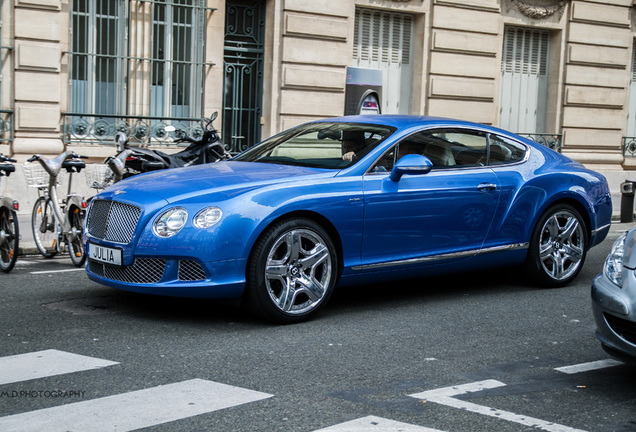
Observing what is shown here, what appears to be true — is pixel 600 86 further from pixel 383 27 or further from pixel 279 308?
pixel 279 308

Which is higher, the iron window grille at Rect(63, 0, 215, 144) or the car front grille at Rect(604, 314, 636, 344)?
the iron window grille at Rect(63, 0, 215, 144)

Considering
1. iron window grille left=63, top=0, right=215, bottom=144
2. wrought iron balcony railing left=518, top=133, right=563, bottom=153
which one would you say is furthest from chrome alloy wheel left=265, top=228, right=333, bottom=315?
wrought iron balcony railing left=518, top=133, right=563, bottom=153

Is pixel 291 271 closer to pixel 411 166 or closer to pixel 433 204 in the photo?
pixel 411 166

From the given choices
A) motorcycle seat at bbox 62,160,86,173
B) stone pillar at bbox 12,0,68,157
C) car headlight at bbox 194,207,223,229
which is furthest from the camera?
stone pillar at bbox 12,0,68,157

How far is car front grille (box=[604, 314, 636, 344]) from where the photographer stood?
471 cm

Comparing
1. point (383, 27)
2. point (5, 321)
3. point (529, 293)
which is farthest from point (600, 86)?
point (5, 321)

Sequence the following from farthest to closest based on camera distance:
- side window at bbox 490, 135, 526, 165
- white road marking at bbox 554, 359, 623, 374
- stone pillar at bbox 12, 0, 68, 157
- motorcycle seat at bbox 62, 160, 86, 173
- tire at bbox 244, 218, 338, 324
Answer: stone pillar at bbox 12, 0, 68, 157, motorcycle seat at bbox 62, 160, 86, 173, side window at bbox 490, 135, 526, 165, tire at bbox 244, 218, 338, 324, white road marking at bbox 554, 359, 623, 374

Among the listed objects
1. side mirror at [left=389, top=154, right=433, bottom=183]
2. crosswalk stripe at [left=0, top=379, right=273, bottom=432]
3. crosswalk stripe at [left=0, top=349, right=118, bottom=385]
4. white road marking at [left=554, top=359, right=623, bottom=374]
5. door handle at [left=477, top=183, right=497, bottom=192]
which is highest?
side mirror at [left=389, top=154, right=433, bottom=183]

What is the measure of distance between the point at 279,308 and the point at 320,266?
0.47 metres

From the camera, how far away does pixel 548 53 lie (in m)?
21.1

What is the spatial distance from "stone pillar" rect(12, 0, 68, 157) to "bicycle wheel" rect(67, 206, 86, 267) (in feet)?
19.0

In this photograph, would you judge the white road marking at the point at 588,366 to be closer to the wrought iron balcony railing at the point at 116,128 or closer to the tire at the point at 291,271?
the tire at the point at 291,271

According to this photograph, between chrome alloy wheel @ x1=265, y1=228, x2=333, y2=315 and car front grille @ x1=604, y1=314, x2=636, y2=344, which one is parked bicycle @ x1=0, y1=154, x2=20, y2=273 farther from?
car front grille @ x1=604, y1=314, x2=636, y2=344

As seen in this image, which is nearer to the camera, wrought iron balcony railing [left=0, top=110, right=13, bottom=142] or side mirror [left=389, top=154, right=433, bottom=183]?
side mirror [left=389, top=154, right=433, bottom=183]
